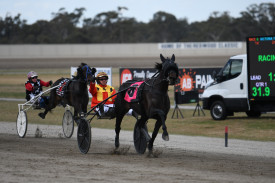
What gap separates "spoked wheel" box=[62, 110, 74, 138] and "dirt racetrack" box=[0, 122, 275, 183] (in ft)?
0.66

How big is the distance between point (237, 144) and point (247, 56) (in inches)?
205

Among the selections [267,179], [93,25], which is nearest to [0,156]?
[267,179]

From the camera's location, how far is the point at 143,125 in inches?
462

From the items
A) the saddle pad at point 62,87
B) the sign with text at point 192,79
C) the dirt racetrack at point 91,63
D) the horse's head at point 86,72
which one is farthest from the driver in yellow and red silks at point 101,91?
the dirt racetrack at point 91,63

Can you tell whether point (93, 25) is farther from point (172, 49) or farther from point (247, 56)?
point (247, 56)

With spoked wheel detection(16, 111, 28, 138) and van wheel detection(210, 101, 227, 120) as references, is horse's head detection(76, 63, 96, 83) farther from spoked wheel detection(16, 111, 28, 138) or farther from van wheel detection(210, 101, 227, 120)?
van wheel detection(210, 101, 227, 120)

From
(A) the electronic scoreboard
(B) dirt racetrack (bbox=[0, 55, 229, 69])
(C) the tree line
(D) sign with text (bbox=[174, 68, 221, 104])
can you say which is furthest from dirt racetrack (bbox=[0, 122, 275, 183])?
(C) the tree line

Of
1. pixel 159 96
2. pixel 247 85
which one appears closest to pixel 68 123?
pixel 159 96

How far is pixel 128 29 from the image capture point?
110m

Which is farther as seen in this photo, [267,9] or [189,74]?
[267,9]

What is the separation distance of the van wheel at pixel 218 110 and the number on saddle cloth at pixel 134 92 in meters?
8.67

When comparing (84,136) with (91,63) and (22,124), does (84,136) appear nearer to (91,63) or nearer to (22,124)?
(22,124)

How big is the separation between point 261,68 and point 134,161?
8.96 m

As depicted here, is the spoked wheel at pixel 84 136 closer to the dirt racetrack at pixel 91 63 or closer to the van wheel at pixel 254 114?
the van wheel at pixel 254 114
